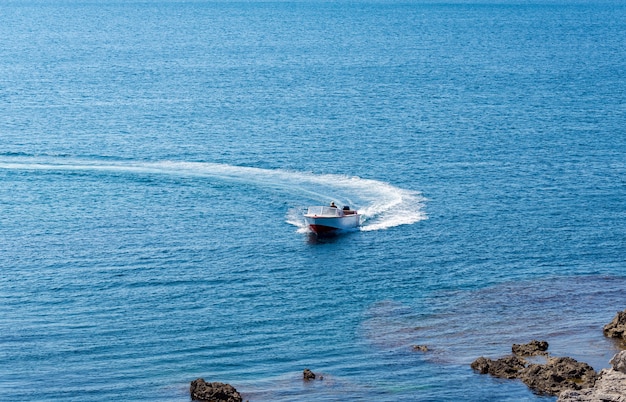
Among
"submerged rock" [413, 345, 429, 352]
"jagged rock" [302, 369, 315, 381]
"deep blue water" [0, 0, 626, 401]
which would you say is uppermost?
"deep blue water" [0, 0, 626, 401]

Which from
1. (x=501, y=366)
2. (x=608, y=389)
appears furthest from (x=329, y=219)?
(x=608, y=389)

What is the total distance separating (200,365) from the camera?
82.5 meters

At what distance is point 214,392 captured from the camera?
75.1 meters

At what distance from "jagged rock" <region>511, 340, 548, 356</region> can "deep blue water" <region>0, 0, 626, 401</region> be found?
1.24 metres

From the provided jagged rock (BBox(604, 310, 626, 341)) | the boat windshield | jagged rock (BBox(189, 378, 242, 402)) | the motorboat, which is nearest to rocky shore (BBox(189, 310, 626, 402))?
jagged rock (BBox(189, 378, 242, 402))

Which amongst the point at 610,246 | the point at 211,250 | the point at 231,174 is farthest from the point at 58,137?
the point at 610,246

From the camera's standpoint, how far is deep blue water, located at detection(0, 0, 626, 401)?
82625mm

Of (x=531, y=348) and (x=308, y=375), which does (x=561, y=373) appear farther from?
(x=308, y=375)

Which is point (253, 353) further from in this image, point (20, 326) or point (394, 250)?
point (394, 250)

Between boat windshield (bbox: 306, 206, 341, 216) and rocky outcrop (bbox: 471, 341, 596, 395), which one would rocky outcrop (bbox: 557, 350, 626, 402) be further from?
boat windshield (bbox: 306, 206, 341, 216)

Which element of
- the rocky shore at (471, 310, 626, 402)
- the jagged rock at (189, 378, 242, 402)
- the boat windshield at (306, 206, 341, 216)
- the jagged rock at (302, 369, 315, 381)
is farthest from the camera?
the boat windshield at (306, 206, 341, 216)

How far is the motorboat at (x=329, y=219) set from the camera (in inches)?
4456

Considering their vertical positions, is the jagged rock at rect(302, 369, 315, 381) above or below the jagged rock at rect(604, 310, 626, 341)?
below

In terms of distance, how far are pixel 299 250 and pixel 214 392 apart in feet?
119
